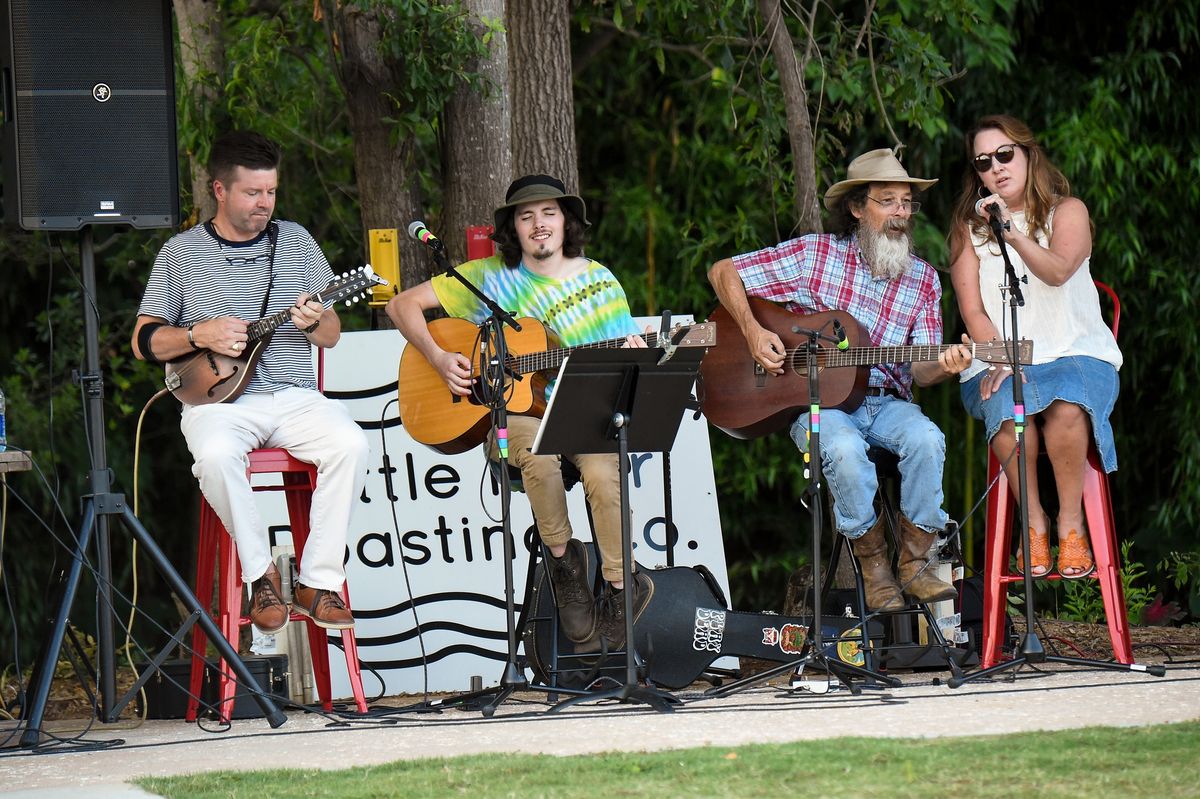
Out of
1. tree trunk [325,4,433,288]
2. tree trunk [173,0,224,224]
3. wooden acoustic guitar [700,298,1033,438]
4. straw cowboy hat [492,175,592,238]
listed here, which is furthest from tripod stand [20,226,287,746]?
wooden acoustic guitar [700,298,1033,438]

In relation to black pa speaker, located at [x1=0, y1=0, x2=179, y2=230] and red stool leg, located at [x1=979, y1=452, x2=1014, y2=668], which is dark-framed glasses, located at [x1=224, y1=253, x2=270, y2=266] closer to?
black pa speaker, located at [x1=0, y1=0, x2=179, y2=230]

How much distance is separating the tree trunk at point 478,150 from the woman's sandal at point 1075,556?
2.20 m

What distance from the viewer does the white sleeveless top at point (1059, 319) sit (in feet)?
15.9

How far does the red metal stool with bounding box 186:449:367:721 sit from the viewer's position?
455 centimetres

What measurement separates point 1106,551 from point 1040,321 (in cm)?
70

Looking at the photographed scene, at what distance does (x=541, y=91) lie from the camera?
5.82m

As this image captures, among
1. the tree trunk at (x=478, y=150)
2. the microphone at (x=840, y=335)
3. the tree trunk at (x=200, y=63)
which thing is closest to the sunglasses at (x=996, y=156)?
the microphone at (x=840, y=335)

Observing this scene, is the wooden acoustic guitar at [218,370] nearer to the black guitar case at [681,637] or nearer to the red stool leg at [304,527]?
the red stool leg at [304,527]

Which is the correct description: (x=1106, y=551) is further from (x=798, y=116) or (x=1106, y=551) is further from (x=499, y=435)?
(x=798, y=116)

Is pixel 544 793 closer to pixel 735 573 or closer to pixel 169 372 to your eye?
pixel 169 372

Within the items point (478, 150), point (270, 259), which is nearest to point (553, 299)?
point (270, 259)

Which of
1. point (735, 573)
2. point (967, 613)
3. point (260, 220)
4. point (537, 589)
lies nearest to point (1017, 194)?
point (967, 613)

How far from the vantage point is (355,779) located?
3.19m

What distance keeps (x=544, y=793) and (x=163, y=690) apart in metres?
2.23
